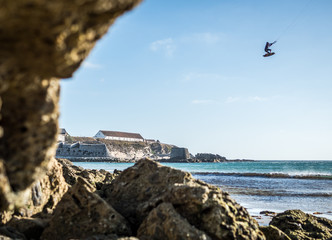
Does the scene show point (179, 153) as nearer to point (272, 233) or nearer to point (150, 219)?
point (272, 233)

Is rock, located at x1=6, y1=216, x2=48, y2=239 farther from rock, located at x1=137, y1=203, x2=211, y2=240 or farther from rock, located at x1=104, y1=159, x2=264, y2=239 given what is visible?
rock, located at x1=137, y1=203, x2=211, y2=240

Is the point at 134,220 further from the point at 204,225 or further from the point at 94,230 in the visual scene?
the point at 204,225

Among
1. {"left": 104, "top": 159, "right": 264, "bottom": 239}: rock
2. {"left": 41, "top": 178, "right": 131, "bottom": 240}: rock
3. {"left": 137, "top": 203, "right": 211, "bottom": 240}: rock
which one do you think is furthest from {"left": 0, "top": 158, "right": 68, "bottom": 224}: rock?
{"left": 137, "top": 203, "right": 211, "bottom": 240}: rock

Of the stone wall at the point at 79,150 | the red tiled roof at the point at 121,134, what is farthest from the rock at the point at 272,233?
the red tiled roof at the point at 121,134

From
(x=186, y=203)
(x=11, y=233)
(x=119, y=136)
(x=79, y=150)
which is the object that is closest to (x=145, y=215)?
(x=186, y=203)

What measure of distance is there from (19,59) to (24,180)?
1233 millimetres

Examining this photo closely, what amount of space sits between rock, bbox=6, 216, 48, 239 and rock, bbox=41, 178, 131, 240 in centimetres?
22

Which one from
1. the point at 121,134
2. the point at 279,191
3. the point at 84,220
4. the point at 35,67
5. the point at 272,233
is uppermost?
the point at 121,134

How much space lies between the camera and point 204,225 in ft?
14.9

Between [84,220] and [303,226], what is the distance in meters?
5.32

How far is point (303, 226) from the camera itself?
296 inches

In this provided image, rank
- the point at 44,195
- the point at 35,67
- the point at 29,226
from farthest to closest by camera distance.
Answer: the point at 44,195 → the point at 29,226 → the point at 35,67

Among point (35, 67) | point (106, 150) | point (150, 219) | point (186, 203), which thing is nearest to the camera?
point (35, 67)

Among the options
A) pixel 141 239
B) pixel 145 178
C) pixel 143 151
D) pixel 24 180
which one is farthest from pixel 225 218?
pixel 143 151
